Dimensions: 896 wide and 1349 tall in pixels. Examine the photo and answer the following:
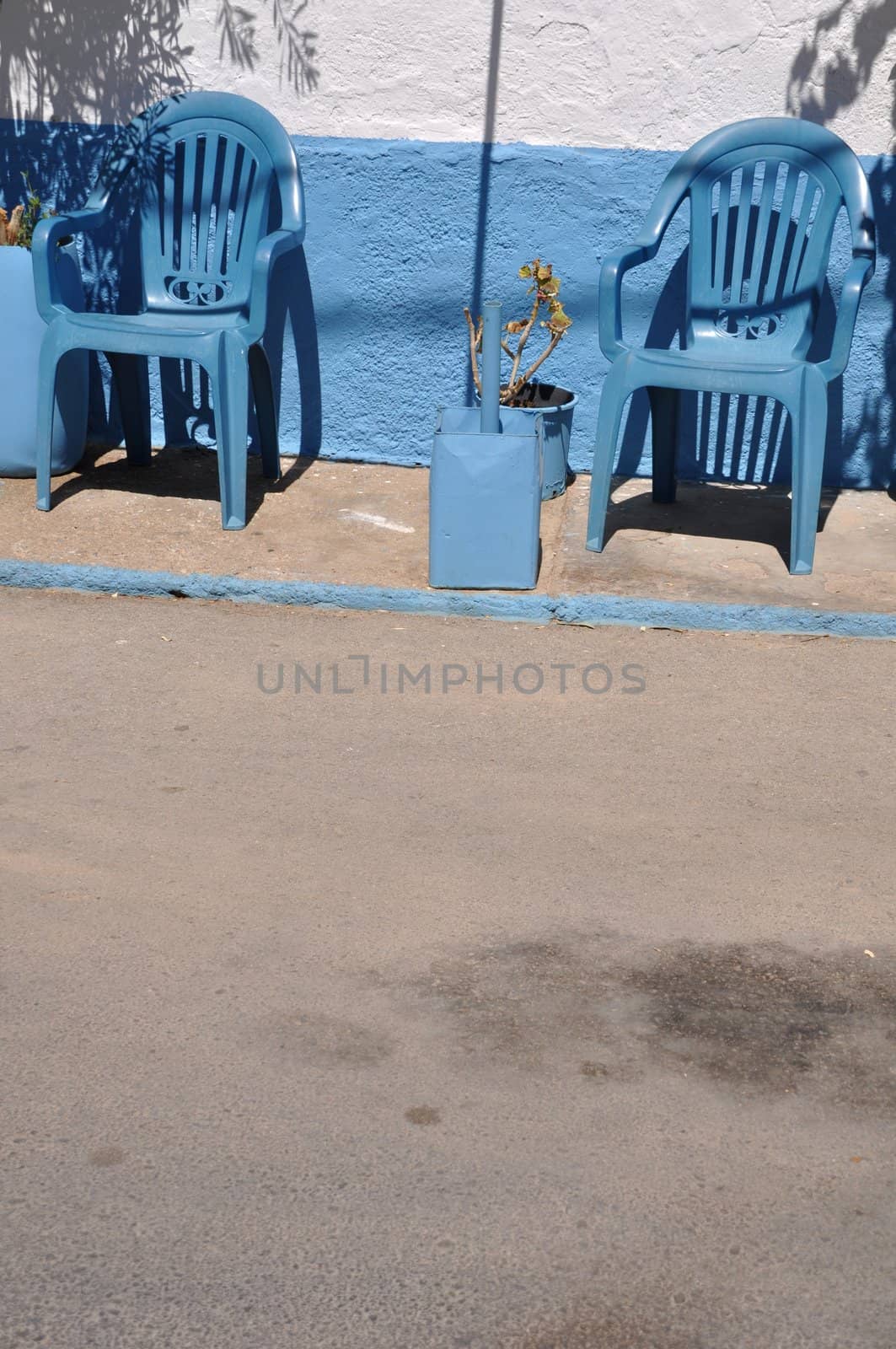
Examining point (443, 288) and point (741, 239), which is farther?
point (443, 288)

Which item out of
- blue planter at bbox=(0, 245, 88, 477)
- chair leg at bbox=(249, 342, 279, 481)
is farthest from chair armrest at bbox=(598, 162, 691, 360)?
blue planter at bbox=(0, 245, 88, 477)

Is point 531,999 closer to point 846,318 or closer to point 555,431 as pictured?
point 846,318

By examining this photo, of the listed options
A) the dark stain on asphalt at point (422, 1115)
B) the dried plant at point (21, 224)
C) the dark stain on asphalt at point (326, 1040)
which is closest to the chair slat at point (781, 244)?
the dried plant at point (21, 224)

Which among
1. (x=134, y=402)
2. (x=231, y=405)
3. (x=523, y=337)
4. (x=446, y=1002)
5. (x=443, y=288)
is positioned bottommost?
(x=446, y=1002)

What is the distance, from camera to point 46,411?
574cm

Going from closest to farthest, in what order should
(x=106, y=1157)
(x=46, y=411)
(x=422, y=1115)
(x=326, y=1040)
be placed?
(x=106, y=1157) < (x=422, y=1115) < (x=326, y=1040) < (x=46, y=411)

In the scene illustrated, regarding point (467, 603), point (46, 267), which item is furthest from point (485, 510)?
point (46, 267)

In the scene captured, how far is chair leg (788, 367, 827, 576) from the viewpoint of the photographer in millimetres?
5219

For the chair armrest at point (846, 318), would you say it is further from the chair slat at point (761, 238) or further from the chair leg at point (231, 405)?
the chair leg at point (231, 405)

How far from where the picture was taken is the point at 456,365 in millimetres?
6469

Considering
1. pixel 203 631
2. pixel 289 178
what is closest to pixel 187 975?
pixel 203 631

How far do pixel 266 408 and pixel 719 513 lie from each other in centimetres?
189

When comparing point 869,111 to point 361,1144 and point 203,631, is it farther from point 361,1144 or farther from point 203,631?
point 361,1144

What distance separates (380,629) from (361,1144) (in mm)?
2556
